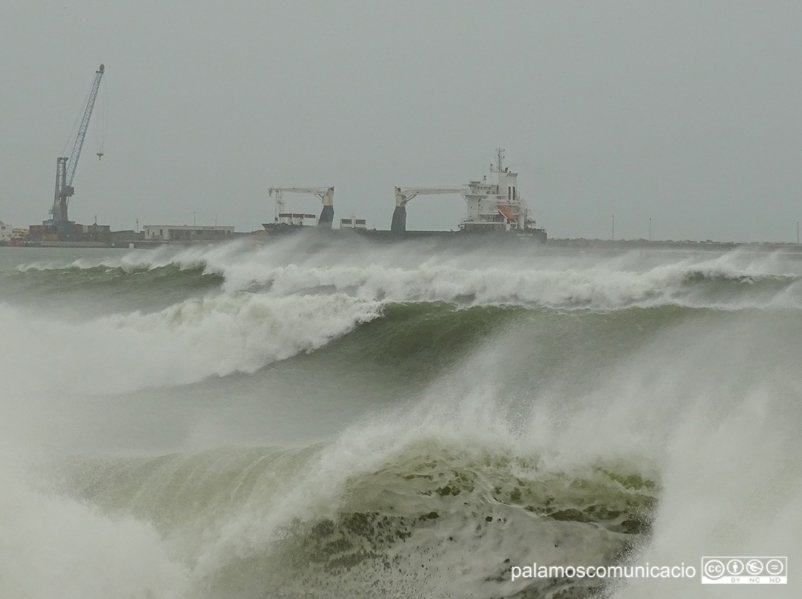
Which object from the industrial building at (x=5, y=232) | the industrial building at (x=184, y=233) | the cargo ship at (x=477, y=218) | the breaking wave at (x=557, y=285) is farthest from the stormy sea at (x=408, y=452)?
the industrial building at (x=5, y=232)

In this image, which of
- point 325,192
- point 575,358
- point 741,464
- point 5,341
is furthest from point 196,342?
point 325,192

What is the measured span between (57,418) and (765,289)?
1346 cm

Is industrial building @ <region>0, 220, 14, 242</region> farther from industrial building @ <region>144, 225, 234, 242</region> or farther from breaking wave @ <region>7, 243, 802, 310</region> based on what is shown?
breaking wave @ <region>7, 243, 802, 310</region>

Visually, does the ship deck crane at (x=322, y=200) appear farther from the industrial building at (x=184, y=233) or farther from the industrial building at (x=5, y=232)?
the industrial building at (x=5, y=232)

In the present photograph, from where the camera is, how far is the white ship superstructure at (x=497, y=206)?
201 ft

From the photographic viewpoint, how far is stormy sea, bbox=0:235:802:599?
5.79 metres

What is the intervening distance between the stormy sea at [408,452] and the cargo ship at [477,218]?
147 ft

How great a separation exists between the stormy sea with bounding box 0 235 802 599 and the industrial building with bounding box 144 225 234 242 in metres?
72.7

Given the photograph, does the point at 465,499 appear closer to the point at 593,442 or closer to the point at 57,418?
the point at 593,442

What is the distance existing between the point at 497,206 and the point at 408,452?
56549 millimetres

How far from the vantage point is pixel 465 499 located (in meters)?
6.50

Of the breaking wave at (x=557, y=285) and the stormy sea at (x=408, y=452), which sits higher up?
the breaking wave at (x=557, y=285)

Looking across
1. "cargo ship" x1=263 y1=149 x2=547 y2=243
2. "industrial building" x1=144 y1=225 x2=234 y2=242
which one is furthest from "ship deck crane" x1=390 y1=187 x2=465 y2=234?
"industrial building" x1=144 y1=225 x2=234 y2=242

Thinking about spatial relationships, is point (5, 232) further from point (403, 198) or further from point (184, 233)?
point (403, 198)
